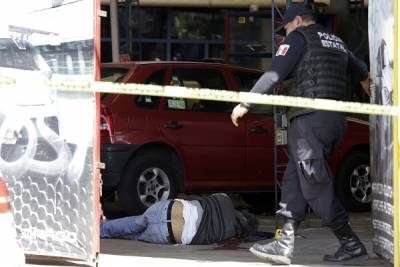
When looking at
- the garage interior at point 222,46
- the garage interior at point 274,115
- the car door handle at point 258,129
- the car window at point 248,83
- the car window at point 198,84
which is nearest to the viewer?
the garage interior at point 274,115

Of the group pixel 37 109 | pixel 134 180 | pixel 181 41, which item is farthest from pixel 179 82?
pixel 181 41

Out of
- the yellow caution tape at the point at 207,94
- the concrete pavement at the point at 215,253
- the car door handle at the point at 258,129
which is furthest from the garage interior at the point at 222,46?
the yellow caution tape at the point at 207,94

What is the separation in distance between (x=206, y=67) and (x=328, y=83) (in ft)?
13.4

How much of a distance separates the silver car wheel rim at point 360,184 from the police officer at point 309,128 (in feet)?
14.5

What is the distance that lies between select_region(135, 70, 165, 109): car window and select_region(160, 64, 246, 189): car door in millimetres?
118

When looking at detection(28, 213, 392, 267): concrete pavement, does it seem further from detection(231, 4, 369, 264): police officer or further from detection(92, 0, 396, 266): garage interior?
detection(231, 4, 369, 264): police officer

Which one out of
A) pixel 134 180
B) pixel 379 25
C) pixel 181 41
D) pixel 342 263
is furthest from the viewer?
pixel 181 41

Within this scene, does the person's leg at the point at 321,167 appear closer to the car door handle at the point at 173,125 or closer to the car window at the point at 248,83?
the car door handle at the point at 173,125

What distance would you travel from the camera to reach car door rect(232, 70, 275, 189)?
10.6m

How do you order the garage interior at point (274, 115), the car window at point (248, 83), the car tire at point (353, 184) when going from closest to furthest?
the garage interior at point (274, 115) < the car window at point (248, 83) < the car tire at point (353, 184)

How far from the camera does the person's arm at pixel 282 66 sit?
6449 millimetres

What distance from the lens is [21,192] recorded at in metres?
6.72

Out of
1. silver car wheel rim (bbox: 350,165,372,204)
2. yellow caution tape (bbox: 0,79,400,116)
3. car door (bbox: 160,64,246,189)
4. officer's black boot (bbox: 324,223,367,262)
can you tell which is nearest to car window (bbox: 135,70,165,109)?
car door (bbox: 160,64,246,189)

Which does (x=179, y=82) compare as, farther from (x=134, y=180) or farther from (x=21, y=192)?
(x=21, y=192)
